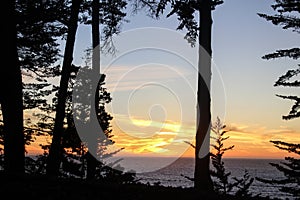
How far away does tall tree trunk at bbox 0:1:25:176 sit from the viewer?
11484 mm

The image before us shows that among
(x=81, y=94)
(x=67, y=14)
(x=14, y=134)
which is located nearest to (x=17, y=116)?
(x=14, y=134)

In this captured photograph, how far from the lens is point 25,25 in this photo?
645 inches

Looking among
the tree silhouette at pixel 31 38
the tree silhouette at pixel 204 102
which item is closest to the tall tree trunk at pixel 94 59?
the tree silhouette at pixel 31 38

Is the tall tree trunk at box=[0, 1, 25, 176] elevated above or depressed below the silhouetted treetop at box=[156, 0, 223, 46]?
below

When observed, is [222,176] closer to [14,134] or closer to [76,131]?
[14,134]

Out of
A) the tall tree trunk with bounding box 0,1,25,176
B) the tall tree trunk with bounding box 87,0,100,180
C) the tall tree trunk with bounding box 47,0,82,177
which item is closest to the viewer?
the tall tree trunk with bounding box 0,1,25,176

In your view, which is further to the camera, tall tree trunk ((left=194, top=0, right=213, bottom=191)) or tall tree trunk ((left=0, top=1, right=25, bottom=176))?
tall tree trunk ((left=194, top=0, right=213, bottom=191))

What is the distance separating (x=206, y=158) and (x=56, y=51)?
→ 1144cm

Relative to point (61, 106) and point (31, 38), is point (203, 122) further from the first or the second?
point (31, 38)

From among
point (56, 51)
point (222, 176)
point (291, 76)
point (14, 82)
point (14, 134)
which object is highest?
point (56, 51)

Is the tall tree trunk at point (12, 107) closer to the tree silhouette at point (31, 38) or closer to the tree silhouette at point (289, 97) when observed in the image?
the tree silhouette at point (31, 38)

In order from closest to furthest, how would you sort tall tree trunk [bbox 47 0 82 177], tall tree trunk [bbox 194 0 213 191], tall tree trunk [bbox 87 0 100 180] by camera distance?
tall tree trunk [bbox 194 0 213 191] < tall tree trunk [bbox 47 0 82 177] < tall tree trunk [bbox 87 0 100 180]

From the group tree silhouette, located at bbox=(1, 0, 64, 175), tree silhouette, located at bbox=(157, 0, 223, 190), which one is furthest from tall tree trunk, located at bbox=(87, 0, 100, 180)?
tree silhouette, located at bbox=(157, 0, 223, 190)

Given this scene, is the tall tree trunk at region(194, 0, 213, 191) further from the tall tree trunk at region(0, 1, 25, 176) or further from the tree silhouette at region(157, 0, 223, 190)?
the tall tree trunk at region(0, 1, 25, 176)
